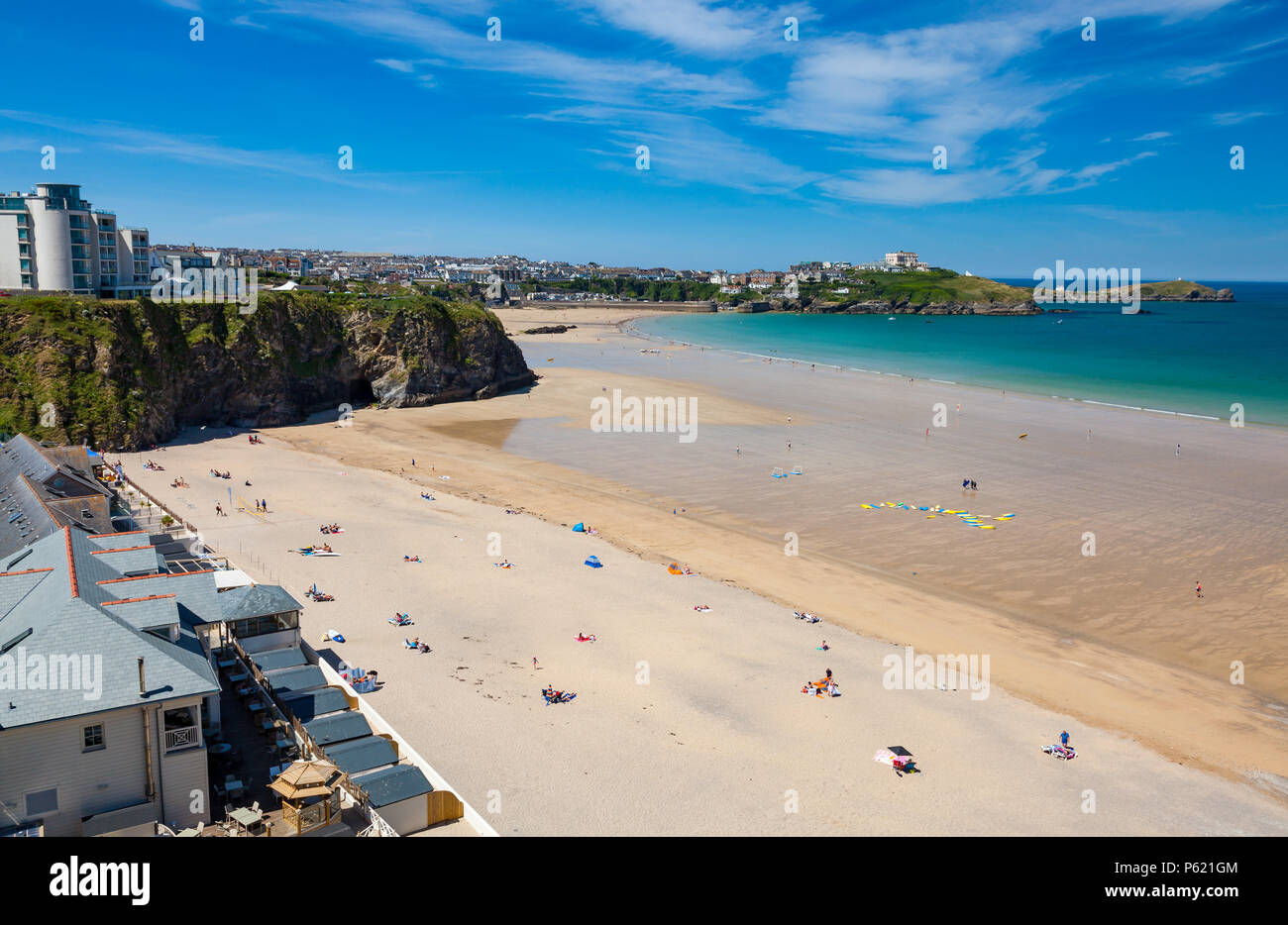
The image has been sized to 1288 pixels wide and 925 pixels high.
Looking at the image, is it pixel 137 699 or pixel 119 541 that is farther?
pixel 119 541

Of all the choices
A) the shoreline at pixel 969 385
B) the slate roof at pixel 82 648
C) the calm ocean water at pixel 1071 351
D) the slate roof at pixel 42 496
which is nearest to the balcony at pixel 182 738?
the slate roof at pixel 82 648

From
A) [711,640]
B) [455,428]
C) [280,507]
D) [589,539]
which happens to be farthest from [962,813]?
[455,428]

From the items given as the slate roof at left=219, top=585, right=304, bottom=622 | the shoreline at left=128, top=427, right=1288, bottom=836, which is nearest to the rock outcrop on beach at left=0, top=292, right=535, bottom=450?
the shoreline at left=128, top=427, right=1288, bottom=836

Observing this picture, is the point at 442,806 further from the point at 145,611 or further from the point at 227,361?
the point at 227,361

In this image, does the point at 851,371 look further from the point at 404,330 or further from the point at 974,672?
the point at 974,672

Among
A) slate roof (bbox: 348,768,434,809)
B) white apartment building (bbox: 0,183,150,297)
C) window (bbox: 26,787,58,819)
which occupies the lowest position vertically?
slate roof (bbox: 348,768,434,809)

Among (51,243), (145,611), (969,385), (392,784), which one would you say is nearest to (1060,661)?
(392,784)

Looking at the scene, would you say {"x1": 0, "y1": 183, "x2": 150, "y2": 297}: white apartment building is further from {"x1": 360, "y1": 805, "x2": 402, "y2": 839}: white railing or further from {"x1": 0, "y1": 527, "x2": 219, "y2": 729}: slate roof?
{"x1": 360, "y1": 805, "x2": 402, "y2": 839}: white railing
